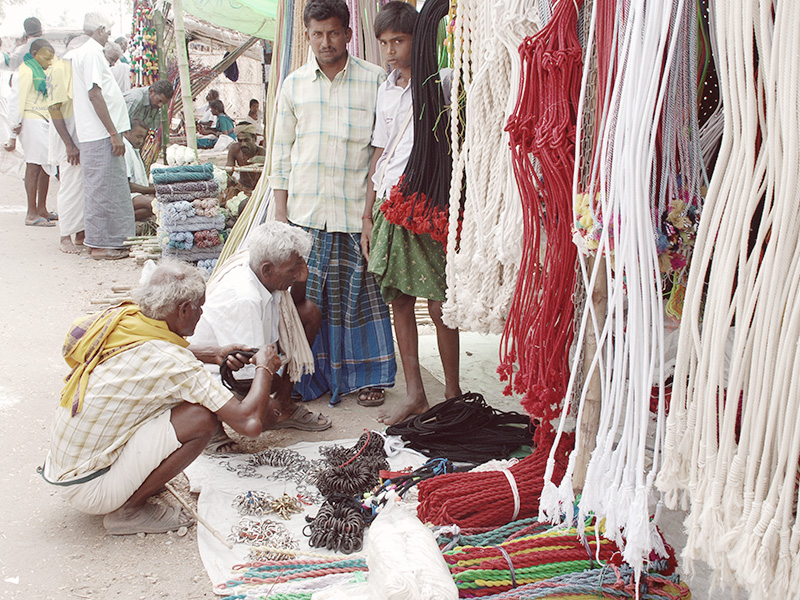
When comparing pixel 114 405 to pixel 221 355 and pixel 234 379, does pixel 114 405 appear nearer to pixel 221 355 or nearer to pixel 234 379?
pixel 221 355

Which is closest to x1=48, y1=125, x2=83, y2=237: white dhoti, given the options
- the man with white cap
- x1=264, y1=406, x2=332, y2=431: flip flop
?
the man with white cap

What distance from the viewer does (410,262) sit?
3.54m

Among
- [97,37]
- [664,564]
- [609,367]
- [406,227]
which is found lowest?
[664,564]

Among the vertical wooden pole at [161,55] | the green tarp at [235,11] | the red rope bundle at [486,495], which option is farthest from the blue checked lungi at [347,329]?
the vertical wooden pole at [161,55]

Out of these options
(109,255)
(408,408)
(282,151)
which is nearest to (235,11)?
(109,255)

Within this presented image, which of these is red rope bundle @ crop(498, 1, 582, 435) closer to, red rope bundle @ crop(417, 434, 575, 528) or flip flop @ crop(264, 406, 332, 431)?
red rope bundle @ crop(417, 434, 575, 528)

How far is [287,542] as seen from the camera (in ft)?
8.75

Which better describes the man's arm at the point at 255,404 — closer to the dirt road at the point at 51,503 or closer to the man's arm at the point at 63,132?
the dirt road at the point at 51,503

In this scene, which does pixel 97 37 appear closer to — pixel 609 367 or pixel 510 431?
pixel 510 431

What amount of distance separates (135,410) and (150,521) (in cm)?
43

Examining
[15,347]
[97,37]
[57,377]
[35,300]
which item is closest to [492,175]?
[57,377]

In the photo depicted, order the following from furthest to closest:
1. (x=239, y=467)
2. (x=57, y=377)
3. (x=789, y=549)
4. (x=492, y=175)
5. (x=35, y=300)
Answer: (x=35, y=300) → (x=57, y=377) → (x=239, y=467) → (x=492, y=175) → (x=789, y=549)

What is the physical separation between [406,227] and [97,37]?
5.47m

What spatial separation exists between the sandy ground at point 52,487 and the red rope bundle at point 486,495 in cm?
50
